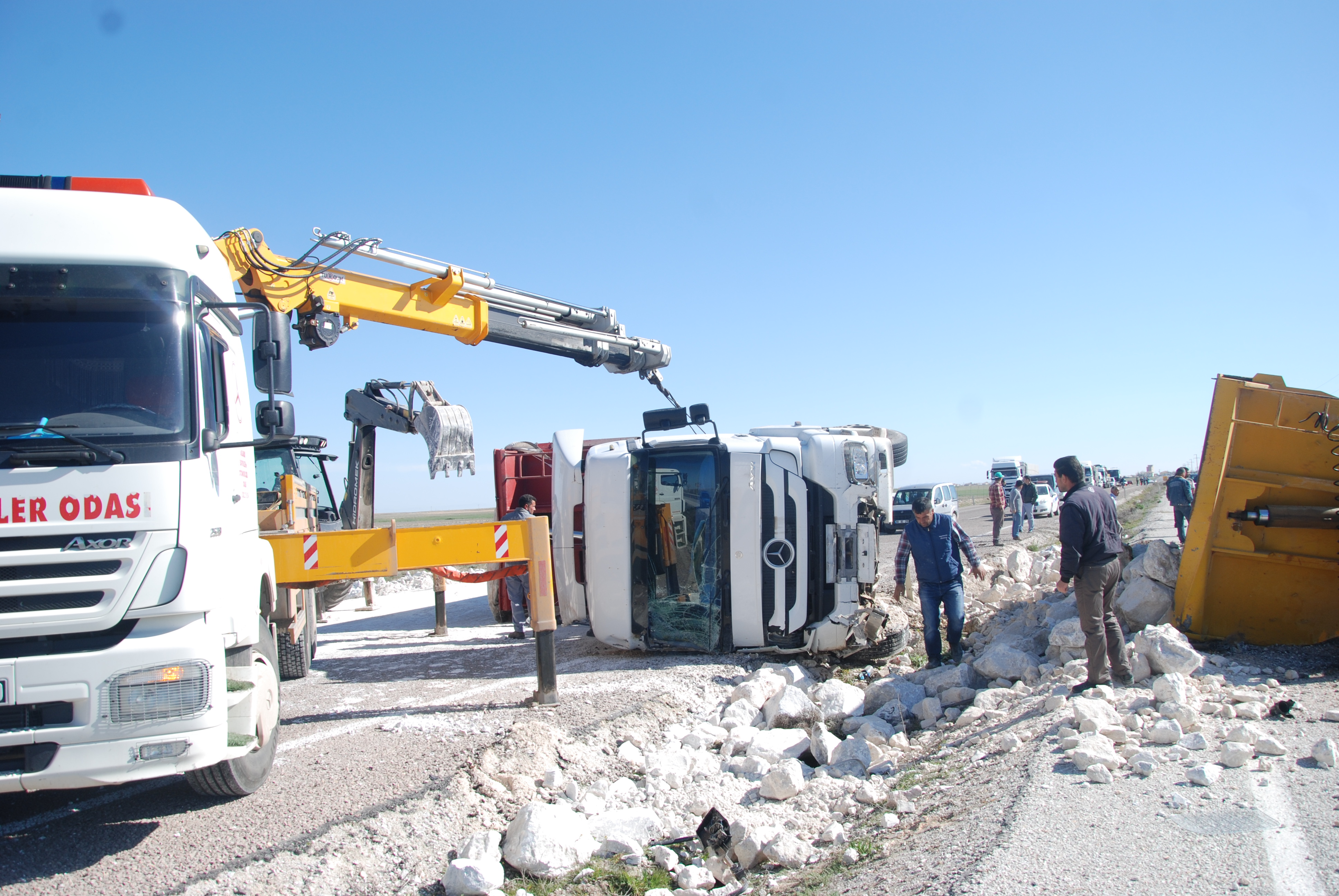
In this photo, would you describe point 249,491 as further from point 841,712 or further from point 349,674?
point 841,712

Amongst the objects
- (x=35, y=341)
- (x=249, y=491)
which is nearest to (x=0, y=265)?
(x=35, y=341)

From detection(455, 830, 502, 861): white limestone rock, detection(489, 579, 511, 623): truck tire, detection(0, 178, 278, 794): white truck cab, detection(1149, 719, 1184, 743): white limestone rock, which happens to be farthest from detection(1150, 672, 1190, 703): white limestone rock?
detection(489, 579, 511, 623): truck tire

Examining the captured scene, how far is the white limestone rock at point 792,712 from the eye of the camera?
19.7 ft

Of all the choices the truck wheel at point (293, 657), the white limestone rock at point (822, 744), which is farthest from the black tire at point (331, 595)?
the white limestone rock at point (822, 744)

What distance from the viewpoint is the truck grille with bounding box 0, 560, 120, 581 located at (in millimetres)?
3369

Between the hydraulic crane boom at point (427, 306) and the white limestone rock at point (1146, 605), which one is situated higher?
the hydraulic crane boom at point (427, 306)

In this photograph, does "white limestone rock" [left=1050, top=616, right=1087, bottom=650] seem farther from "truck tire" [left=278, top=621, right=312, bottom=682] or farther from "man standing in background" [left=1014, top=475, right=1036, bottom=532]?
"man standing in background" [left=1014, top=475, right=1036, bottom=532]

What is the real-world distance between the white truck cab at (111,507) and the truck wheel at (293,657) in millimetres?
3472

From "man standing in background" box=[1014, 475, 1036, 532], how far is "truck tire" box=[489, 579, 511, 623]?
49.6ft

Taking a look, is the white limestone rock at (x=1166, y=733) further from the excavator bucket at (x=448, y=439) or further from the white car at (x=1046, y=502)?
the white car at (x=1046, y=502)

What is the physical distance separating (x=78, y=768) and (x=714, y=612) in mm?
5018

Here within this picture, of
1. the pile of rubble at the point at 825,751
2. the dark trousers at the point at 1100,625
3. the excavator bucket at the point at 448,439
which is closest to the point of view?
the pile of rubble at the point at 825,751

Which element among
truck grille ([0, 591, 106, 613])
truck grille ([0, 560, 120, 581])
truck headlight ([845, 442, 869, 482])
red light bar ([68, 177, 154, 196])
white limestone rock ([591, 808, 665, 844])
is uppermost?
red light bar ([68, 177, 154, 196])

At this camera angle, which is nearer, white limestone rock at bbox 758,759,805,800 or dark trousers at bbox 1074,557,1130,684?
white limestone rock at bbox 758,759,805,800
